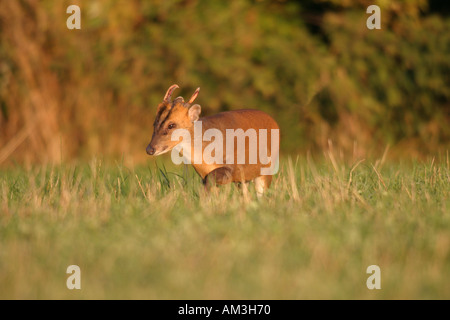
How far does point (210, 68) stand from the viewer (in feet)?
43.0

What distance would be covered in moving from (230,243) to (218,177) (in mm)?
1690

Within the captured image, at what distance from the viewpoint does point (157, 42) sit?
507 inches

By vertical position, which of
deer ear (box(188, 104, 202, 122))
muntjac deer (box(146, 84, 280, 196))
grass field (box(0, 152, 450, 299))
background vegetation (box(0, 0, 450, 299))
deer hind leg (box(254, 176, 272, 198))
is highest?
background vegetation (box(0, 0, 450, 299))

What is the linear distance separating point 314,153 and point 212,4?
3.74m

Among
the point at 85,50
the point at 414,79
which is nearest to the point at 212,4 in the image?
the point at 85,50

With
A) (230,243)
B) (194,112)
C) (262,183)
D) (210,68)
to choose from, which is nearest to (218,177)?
(194,112)

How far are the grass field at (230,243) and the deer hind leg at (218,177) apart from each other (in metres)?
0.13

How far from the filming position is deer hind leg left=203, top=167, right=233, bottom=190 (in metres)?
6.42

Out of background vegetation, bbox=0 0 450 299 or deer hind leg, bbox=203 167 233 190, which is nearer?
deer hind leg, bbox=203 167 233 190

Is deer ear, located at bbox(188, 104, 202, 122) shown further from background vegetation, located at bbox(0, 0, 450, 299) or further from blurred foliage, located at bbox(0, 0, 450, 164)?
blurred foliage, located at bbox(0, 0, 450, 164)

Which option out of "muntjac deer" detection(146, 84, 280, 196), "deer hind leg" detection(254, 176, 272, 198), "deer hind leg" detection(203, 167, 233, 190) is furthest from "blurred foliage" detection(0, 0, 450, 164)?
"deer hind leg" detection(203, 167, 233, 190)

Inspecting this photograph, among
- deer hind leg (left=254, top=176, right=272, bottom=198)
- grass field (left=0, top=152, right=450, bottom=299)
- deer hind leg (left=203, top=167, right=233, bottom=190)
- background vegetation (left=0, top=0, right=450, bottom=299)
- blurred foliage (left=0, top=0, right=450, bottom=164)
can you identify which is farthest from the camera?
blurred foliage (left=0, top=0, right=450, bottom=164)

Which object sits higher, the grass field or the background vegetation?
the background vegetation
